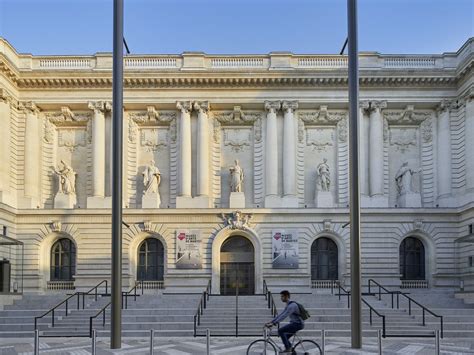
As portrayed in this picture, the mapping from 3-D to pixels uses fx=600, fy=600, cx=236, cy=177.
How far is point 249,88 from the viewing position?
3756cm

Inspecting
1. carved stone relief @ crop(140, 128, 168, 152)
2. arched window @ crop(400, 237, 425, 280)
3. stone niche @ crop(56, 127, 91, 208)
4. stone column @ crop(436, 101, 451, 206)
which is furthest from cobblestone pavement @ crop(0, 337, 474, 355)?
carved stone relief @ crop(140, 128, 168, 152)

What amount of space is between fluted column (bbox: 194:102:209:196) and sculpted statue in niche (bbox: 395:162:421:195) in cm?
1198

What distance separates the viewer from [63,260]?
121 feet

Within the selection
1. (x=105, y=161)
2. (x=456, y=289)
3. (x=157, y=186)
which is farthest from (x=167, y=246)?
(x=456, y=289)

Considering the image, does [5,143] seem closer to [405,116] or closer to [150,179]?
[150,179]

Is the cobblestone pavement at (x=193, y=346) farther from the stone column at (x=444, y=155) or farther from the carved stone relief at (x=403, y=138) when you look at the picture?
the carved stone relief at (x=403, y=138)

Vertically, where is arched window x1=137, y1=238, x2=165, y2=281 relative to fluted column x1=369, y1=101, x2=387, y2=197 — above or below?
below

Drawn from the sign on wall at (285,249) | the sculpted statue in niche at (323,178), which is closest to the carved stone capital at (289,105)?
the sculpted statue in niche at (323,178)

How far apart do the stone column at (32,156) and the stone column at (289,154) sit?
605 inches

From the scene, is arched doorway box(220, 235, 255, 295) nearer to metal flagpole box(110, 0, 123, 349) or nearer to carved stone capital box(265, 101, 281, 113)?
carved stone capital box(265, 101, 281, 113)

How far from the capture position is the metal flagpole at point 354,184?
13602mm

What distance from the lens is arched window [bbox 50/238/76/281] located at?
3675 cm

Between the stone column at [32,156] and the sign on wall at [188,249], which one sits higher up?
the stone column at [32,156]

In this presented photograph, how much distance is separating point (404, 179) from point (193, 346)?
2200 centimetres
